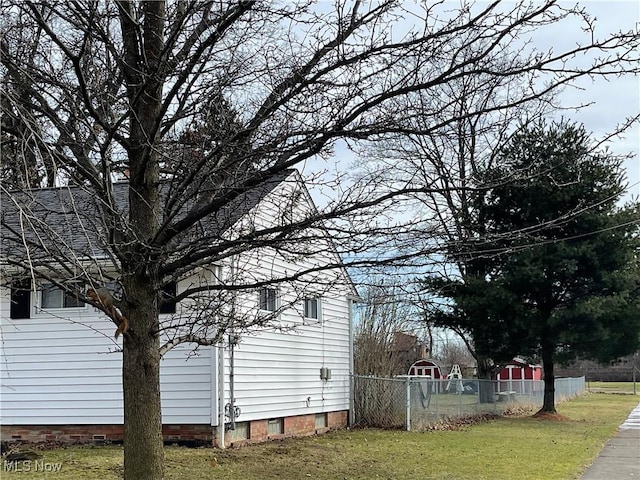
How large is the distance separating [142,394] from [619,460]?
989 centimetres

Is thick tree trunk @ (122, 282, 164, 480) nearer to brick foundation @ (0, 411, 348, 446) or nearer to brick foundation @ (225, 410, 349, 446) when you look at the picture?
brick foundation @ (0, 411, 348, 446)

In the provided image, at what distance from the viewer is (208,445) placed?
1252 centimetres

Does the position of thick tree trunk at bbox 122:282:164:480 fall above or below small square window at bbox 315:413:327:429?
above

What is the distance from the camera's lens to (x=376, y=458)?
498 inches

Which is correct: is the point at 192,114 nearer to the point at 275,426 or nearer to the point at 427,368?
the point at 275,426

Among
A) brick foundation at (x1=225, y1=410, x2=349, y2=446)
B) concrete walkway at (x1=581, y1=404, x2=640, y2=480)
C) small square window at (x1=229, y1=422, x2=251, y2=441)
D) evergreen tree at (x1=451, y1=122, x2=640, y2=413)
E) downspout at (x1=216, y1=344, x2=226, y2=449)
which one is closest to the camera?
concrete walkway at (x1=581, y1=404, x2=640, y2=480)

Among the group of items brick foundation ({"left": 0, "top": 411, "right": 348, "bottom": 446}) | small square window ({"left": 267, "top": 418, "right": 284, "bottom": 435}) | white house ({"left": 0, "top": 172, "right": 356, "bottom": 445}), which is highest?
white house ({"left": 0, "top": 172, "right": 356, "bottom": 445})

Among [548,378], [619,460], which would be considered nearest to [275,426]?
[619,460]

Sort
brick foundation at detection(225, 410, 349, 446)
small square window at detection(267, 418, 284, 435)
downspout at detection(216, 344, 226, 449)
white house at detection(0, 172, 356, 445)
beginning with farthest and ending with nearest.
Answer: small square window at detection(267, 418, 284, 435) < brick foundation at detection(225, 410, 349, 446) < white house at detection(0, 172, 356, 445) < downspout at detection(216, 344, 226, 449)

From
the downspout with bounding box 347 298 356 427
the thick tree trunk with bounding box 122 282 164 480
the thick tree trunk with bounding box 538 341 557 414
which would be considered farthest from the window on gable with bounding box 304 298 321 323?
the thick tree trunk with bounding box 122 282 164 480

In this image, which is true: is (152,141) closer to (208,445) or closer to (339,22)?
(339,22)

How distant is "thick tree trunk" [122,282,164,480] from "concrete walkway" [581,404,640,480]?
23.8ft

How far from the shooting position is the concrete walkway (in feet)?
36.0

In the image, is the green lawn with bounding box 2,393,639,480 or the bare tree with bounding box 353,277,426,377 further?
the bare tree with bounding box 353,277,426,377
